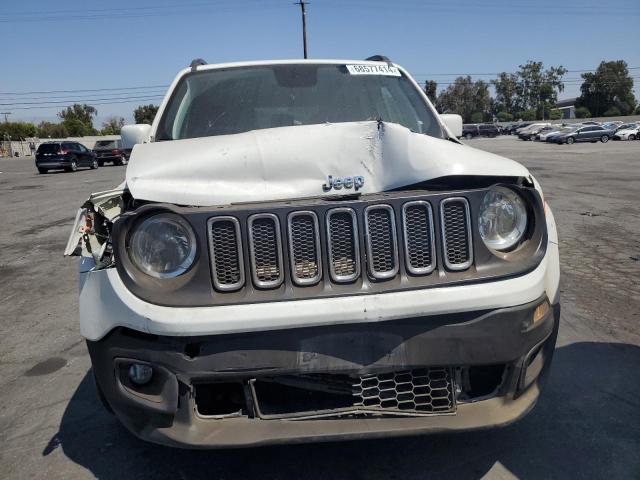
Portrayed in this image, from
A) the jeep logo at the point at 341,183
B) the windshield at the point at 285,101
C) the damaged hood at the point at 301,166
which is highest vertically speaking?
the windshield at the point at 285,101

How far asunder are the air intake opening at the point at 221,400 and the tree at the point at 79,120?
107 metres

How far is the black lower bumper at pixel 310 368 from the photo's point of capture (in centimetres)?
212

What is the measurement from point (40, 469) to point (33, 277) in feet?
14.7

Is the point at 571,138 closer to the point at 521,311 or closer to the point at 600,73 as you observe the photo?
the point at 521,311

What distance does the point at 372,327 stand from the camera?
2150 mm

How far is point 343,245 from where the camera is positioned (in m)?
2.24

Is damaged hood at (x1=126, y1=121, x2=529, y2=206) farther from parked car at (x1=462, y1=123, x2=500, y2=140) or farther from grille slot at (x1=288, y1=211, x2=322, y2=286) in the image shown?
parked car at (x1=462, y1=123, x2=500, y2=140)

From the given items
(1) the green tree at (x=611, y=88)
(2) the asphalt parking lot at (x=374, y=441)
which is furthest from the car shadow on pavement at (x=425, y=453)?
(1) the green tree at (x=611, y=88)

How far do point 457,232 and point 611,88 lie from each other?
11082cm

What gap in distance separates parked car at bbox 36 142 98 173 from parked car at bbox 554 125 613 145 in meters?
40.3

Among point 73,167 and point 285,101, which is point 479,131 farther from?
point 285,101

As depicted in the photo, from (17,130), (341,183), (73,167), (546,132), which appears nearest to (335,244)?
(341,183)

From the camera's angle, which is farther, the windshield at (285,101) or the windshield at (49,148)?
the windshield at (49,148)

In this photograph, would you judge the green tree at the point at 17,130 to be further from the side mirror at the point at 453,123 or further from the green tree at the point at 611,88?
the green tree at the point at 611,88
